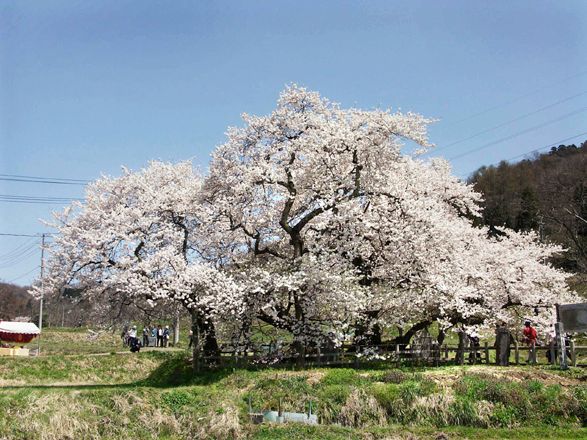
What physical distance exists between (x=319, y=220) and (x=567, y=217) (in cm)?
3828

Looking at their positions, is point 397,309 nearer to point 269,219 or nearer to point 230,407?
point 269,219

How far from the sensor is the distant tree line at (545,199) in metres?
55.9

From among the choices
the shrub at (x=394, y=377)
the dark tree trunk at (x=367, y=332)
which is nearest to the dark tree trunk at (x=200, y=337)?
the dark tree trunk at (x=367, y=332)

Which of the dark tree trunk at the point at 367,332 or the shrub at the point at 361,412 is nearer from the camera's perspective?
the shrub at the point at 361,412

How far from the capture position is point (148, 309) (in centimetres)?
2792

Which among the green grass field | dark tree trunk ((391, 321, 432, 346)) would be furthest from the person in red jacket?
dark tree trunk ((391, 321, 432, 346))

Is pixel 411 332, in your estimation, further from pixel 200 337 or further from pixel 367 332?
pixel 200 337

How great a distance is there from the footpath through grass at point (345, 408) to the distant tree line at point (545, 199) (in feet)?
102

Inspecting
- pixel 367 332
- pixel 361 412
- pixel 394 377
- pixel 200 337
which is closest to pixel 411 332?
pixel 367 332

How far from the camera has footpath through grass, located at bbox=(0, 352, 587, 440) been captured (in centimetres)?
1583

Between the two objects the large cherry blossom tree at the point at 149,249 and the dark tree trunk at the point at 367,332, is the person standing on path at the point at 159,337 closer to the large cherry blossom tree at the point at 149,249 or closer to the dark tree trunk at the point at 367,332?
the large cherry blossom tree at the point at 149,249

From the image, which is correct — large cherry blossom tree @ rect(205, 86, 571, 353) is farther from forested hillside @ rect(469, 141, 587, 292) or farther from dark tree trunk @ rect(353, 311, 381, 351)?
forested hillside @ rect(469, 141, 587, 292)

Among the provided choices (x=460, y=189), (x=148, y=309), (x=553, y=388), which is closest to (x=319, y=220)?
(x=148, y=309)

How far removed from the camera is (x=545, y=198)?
6412 cm
